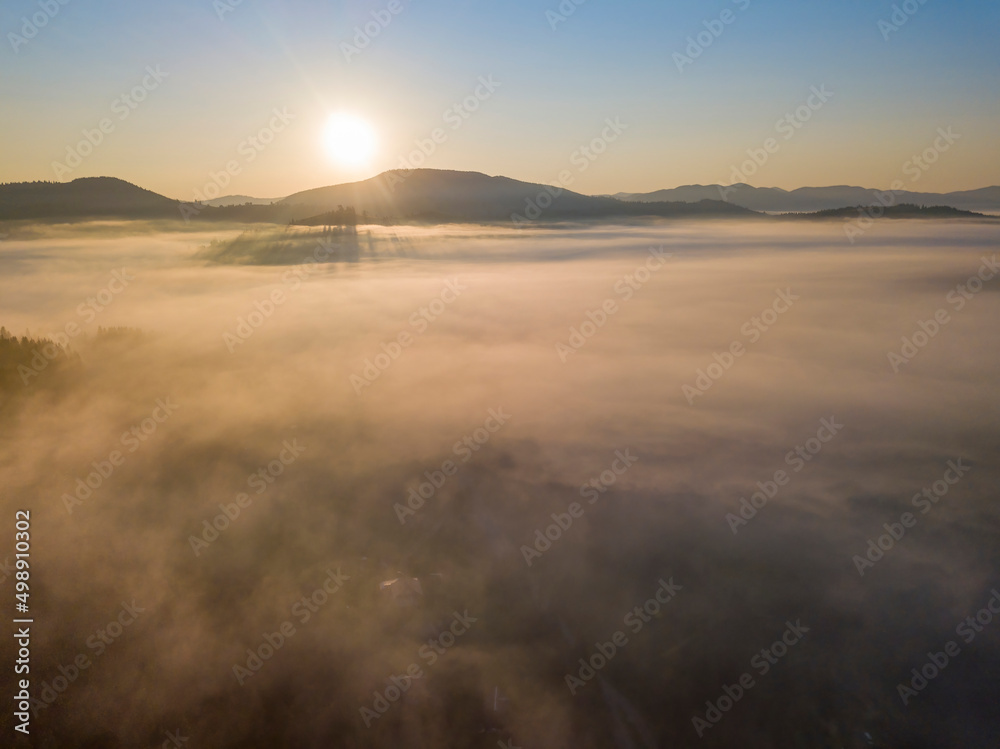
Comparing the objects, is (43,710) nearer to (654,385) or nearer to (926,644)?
(926,644)

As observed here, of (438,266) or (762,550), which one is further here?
(438,266)

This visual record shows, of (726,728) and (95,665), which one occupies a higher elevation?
(95,665)

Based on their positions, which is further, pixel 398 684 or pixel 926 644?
pixel 926 644

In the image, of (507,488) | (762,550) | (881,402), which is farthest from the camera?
(881,402)

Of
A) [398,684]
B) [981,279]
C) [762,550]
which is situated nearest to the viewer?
[398,684]

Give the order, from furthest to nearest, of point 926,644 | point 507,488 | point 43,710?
point 507,488 → point 926,644 → point 43,710

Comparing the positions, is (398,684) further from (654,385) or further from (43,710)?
(654,385)

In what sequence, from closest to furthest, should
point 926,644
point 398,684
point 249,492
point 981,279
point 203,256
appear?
point 398,684, point 926,644, point 249,492, point 981,279, point 203,256

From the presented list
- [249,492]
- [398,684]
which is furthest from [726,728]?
[249,492]

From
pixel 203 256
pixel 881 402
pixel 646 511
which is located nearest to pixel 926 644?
pixel 646 511
